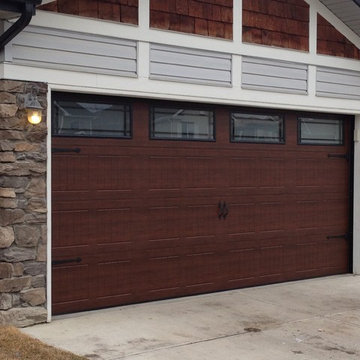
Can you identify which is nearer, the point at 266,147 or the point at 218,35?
the point at 218,35

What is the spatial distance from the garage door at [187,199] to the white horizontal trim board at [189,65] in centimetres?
39

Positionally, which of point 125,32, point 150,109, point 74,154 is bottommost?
point 74,154

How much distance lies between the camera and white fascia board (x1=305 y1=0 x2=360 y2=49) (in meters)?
9.14

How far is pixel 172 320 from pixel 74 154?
2098 millimetres

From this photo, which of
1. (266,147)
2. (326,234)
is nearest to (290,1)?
(266,147)

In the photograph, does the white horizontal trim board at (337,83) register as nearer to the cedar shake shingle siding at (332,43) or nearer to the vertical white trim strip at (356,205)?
the cedar shake shingle siding at (332,43)

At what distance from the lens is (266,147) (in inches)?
351

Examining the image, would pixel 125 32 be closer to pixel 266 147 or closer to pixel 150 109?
pixel 150 109

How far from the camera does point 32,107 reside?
6621 millimetres

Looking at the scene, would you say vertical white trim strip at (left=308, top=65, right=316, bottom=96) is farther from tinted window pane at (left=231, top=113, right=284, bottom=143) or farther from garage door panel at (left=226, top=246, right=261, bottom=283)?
garage door panel at (left=226, top=246, right=261, bottom=283)

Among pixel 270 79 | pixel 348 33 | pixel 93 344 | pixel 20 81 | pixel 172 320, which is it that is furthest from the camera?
pixel 348 33

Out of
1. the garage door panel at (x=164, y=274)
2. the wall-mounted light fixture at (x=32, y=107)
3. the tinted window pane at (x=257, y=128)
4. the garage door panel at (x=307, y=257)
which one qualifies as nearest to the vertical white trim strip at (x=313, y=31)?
the tinted window pane at (x=257, y=128)

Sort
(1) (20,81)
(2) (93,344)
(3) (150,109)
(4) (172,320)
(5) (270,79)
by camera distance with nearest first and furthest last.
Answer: (2) (93,344) < (1) (20,81) < (4) (172,320) < (3) (150,109) < (5) (270,79)

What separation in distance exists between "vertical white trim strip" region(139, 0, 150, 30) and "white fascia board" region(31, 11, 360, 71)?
1.4 inches
